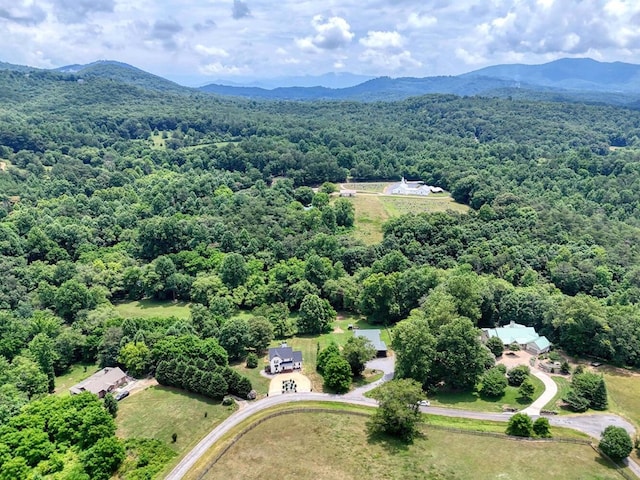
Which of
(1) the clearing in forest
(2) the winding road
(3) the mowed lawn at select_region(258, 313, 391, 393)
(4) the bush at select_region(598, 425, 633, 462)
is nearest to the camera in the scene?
(4) the bush at select_region(598, 425, 633, 462)

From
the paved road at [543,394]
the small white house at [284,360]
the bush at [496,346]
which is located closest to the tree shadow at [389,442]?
the paved road at [543,394]

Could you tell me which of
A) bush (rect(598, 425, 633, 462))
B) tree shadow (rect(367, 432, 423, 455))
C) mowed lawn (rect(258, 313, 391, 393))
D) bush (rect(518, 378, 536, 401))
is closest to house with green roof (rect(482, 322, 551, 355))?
bush (rect(518, 378, 536, 401))

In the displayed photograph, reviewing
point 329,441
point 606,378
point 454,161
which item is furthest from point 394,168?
point 329,441

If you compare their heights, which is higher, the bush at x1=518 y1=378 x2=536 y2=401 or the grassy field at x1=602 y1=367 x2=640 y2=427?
the bush at x1=518 y1=378 x2=536 y2=401

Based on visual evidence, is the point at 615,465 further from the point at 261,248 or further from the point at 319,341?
the point at 261,248

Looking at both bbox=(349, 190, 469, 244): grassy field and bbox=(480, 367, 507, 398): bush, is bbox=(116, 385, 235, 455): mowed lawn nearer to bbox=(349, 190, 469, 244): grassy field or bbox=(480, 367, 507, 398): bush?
bbox=(480, 367, 507, 398): bush

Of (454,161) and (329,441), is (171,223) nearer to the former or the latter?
(329,441)

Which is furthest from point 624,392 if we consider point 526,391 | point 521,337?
point 521,337
